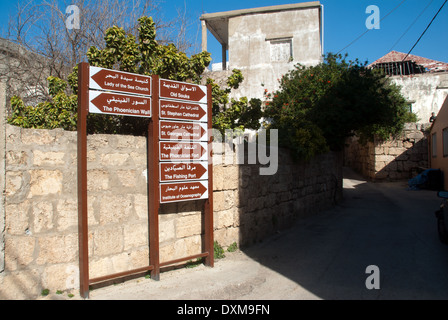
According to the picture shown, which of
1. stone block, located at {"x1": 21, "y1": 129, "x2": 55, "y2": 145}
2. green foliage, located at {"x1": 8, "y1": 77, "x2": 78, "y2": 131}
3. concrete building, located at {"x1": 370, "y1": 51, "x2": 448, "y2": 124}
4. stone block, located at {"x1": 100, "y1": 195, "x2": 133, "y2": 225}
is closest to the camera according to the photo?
stone block, located at {"x1": 21, "y1": 129, "x2": 55, "y2": 145}

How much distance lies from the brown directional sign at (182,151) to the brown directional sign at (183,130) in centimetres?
9

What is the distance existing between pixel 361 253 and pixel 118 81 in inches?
195

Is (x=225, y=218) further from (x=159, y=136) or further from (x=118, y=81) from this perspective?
(x=118, y=81)

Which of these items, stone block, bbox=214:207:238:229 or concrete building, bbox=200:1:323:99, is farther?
concrete building, bbox=200:1:323:99

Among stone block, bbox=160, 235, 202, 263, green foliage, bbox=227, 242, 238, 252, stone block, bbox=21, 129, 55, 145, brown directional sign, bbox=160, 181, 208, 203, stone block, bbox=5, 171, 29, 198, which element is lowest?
green foliage, bbox=227, 242, 238, 252

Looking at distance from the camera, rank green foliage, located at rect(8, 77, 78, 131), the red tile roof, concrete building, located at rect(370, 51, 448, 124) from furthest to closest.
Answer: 1. the red tile roof
2. concrete building, located at rect(370, 51, 448, 124)
3. green foliage, located at rect(8, 77, 78, 131)

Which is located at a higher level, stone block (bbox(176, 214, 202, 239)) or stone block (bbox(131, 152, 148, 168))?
stone block (bbox(131, 152, 148, 168))

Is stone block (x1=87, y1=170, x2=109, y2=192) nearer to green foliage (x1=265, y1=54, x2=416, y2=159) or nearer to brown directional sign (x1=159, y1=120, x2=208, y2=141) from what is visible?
brown directional sign (x1=159, y1=120, x2=208, y2=141)

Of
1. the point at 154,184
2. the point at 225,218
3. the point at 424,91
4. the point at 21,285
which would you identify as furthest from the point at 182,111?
the point at 424,91

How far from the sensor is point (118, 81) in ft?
15.1

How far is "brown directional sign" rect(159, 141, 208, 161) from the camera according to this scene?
16.8 feet

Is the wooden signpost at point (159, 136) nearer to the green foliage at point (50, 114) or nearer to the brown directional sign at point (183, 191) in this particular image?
the brown directional sign at point (183, 191)

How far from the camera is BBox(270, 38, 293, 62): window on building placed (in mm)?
16656

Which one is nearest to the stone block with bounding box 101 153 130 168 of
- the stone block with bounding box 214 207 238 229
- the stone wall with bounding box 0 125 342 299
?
the stone wall with bounding box 0 125 342 299
